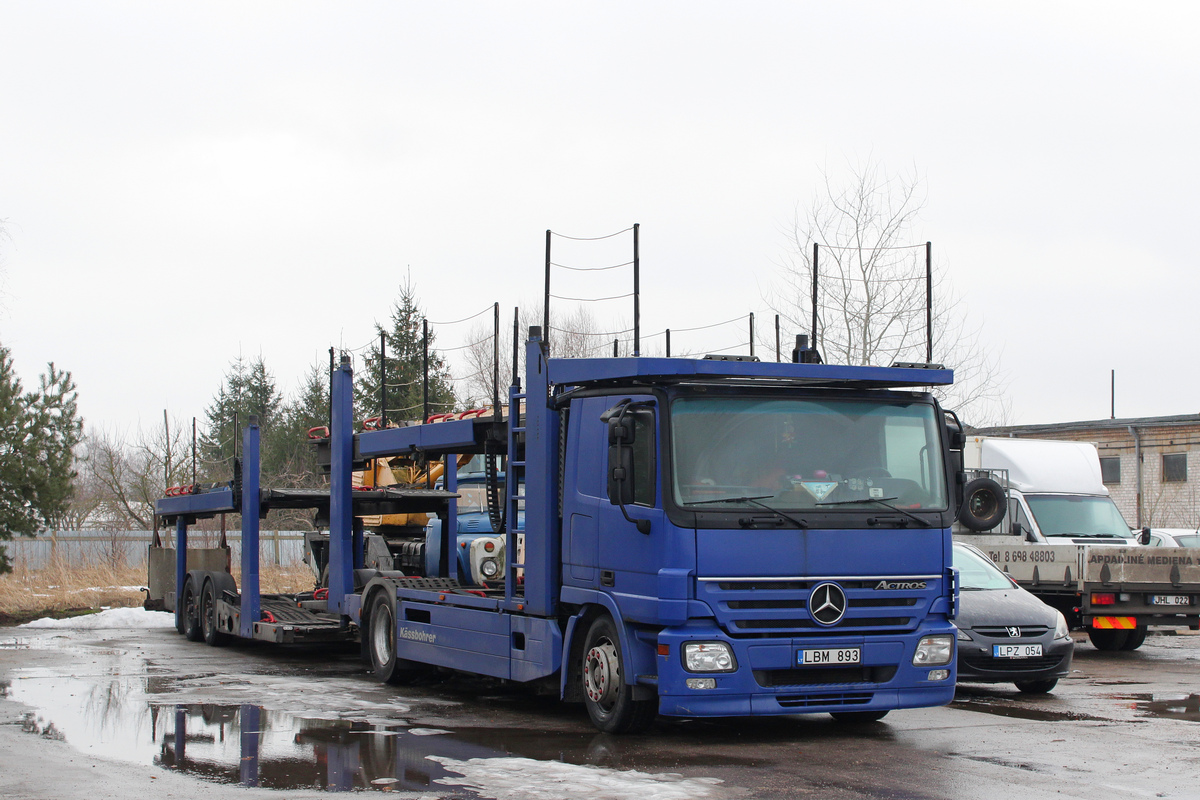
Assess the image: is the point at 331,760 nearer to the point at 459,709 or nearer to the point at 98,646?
the point at 459,709

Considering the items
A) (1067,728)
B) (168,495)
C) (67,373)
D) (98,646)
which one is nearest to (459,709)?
(1067,728)

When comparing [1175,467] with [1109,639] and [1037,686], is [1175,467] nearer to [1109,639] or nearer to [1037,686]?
[1109,639]

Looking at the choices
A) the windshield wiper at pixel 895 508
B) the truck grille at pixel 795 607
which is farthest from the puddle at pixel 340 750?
the windshield wiper at pixel 895 508

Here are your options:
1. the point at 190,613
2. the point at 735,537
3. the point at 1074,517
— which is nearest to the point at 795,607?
the point at 735,537

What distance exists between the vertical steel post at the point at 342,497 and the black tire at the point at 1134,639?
1039cm

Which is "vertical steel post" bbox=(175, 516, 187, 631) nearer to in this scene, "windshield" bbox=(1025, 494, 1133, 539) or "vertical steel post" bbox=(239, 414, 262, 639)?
"vertical steel post" bbox=(239, 414, 262, 639)

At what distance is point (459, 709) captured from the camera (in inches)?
414

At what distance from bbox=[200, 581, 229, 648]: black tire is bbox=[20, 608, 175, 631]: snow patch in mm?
3913

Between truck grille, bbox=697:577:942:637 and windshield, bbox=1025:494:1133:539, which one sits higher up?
windshield, bbox=1025:494:1133:539

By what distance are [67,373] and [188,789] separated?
17.7 meters

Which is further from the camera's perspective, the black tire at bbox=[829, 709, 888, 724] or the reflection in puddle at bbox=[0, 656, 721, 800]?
the black tire at bbox=[829, 709, 888, 724]

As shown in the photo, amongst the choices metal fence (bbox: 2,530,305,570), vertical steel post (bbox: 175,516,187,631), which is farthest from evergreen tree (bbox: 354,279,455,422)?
vertical steel post (bbox: 175,516,187,631)

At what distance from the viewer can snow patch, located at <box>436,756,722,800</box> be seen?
6766mm

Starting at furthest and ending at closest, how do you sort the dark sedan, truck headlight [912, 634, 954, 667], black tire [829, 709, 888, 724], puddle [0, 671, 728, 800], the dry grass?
the dry grass, the dark sedan, black tire [829, 709, 888, 724], truck headlight [912, 634, 954, 667], puddle [0, 671, 728, 800]
